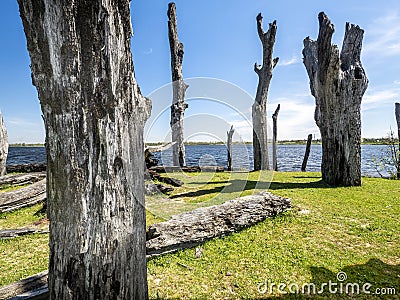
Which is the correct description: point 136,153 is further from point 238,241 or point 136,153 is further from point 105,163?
point 238,241

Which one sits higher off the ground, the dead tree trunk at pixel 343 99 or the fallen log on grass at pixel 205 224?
the dead tree trunk at pixel 343 99

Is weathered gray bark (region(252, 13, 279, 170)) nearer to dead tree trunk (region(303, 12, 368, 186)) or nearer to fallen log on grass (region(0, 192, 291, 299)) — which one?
dead tree trunk (region(303, 12, 368, 186))

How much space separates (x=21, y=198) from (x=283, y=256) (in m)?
7.77

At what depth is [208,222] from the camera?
4.79m

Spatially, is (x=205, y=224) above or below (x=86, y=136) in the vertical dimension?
below

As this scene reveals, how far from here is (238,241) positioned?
15.5 feet

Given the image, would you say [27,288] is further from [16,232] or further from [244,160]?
[244,160]

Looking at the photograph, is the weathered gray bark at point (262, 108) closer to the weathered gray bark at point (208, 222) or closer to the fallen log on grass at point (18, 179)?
the weathered gray bark at point (208, 222)

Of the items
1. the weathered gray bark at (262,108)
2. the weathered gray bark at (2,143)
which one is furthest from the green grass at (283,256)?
the weathered gray bark at (262,108)

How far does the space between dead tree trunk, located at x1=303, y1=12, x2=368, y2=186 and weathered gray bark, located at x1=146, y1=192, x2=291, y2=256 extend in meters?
4.02

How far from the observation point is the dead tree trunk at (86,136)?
87.4 inches

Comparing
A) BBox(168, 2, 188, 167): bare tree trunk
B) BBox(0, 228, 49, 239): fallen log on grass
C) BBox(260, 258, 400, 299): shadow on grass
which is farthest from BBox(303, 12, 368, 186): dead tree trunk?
BBox(0, 228, 49, 239): fallen log on grass

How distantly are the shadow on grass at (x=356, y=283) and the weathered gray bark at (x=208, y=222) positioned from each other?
5.45 feet

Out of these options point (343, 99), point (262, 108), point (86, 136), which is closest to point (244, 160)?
point (262, 108)
